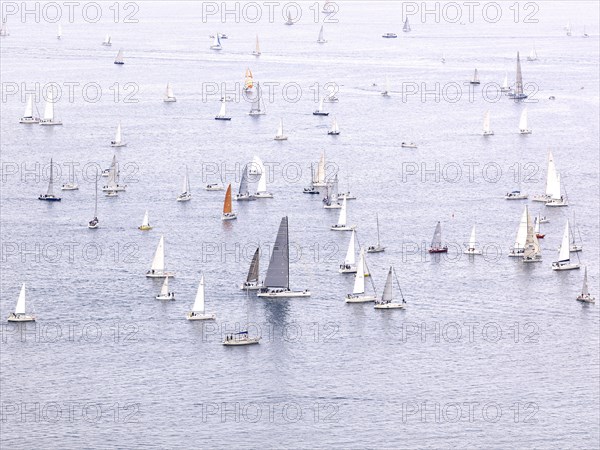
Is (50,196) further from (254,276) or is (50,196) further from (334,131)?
(334,131)

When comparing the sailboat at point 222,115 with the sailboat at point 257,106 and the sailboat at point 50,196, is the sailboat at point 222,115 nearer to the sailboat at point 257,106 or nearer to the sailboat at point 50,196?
the sailboat at point 257,106

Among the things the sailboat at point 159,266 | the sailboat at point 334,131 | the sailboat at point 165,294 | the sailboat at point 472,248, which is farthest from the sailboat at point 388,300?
the sailboat at point 334,131

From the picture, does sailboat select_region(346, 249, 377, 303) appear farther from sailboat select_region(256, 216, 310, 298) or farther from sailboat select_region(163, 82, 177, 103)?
sailboat select_region(163, 82, 177, 103)

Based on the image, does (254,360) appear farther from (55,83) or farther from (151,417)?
(55,83)

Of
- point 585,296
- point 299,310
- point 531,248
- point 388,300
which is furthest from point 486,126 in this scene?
point 299,310

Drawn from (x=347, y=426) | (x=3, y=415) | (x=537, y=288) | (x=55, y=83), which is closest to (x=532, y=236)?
(x=537, y=288)

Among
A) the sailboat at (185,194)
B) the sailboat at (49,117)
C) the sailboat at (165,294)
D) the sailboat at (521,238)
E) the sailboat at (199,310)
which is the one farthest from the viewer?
the sailboat at (49,117)
